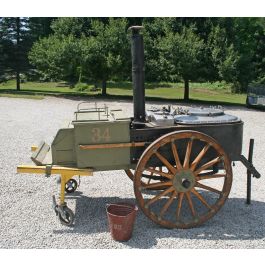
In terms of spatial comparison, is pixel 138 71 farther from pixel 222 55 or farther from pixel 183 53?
pixel 222 55

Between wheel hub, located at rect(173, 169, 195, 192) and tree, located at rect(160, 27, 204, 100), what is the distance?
639 inches

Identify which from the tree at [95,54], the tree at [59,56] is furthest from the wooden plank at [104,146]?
the tree at [59,56]

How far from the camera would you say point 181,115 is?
661 centimetres

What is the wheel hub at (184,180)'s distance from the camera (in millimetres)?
5969

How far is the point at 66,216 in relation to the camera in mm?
6230

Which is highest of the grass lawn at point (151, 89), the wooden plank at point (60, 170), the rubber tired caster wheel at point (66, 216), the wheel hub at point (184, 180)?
the wooden plank at point (60, 170)

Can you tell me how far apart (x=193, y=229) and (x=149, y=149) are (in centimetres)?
154

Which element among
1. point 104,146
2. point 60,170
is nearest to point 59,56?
point 60,170

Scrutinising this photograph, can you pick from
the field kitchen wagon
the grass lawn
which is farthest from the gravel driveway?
the grass lawn

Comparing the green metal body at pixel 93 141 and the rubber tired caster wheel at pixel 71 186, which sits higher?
the green metal body at pixel 93 141

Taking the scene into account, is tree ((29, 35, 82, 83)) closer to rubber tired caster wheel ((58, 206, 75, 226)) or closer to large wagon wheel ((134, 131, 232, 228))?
rubber tired caster wheel ((58, 206, 75, 226))

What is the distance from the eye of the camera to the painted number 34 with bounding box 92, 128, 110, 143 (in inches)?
234

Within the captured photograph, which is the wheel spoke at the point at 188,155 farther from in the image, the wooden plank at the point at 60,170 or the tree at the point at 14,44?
the tree at the point at 14,44
